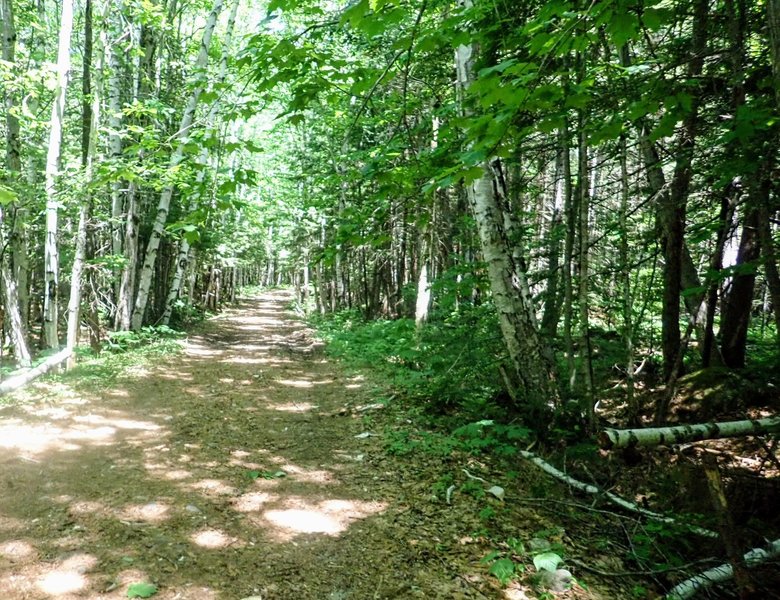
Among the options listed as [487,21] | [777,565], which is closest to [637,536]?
[777,565]

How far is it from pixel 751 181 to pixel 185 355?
38.0 feet

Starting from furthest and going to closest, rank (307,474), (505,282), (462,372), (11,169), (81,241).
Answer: (81,241), (11,169), (462,372), (505,282), (307,474)

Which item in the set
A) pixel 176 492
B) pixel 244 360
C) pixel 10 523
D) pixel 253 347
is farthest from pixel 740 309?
pixel 253 347

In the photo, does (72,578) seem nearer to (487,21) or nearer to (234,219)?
(487,21)

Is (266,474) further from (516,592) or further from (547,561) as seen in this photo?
(547,561)

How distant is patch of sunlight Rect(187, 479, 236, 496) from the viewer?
4633 millimetres

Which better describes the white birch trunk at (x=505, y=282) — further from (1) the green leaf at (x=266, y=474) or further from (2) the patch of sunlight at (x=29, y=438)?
(2) the patch of sunlight at (x=29, y=438)

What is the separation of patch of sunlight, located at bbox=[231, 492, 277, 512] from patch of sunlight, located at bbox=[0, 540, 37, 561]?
1.50m

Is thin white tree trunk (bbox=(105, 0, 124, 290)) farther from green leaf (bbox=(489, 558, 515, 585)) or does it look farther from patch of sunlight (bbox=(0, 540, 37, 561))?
green leaf (bbox=(489, 558, 515, 585))

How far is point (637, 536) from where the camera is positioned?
4.14 metres

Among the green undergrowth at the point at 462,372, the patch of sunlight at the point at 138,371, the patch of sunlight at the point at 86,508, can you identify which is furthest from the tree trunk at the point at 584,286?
the patch of sunlight at the point at 138,371

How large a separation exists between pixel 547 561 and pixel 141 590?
2.79 metres

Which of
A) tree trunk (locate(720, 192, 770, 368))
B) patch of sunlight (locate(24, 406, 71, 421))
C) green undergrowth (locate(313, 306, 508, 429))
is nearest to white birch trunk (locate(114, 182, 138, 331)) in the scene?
patch of sunlight (locate(24, 406, 71, 421))

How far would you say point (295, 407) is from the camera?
7.91 meters
